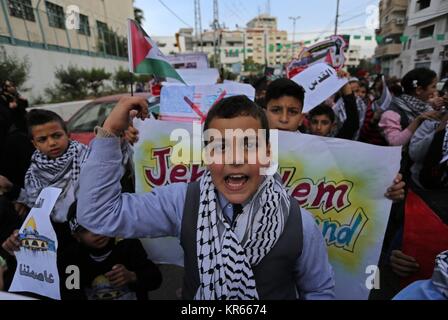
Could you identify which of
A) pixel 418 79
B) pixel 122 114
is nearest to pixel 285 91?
pixel 122 114

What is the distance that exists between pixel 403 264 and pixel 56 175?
7.19 feet

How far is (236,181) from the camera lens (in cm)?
109

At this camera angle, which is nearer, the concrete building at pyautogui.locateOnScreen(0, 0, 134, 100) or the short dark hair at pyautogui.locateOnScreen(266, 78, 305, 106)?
the short dark hair at pyautogui.locateOnScreen(266, 78, 305, 106)

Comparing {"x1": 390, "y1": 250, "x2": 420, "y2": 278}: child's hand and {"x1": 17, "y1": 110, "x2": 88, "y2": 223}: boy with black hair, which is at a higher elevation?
{"x1": 17, "y1": 110, "x2": 88, "y2": 223}: boy with black hair

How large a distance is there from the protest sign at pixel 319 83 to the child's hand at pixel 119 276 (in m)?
1.91

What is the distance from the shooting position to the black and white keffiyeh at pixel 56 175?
196 centimetres

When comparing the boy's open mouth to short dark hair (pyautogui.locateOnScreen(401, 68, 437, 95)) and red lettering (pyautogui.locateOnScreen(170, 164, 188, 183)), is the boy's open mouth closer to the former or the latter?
red lettering (pyautogui.locateOnScreen(170, 164, 188, 183))

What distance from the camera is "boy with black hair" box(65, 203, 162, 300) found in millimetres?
1648

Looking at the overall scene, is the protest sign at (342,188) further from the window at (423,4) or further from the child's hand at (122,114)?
the window at (423,4)

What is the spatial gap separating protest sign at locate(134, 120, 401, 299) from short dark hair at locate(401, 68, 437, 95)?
6.45ft

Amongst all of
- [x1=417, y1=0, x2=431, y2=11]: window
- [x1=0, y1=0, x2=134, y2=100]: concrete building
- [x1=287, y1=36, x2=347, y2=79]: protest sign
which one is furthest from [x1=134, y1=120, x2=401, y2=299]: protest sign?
[x1=0, y1=0, x2=134, y2=100]: concrete building
